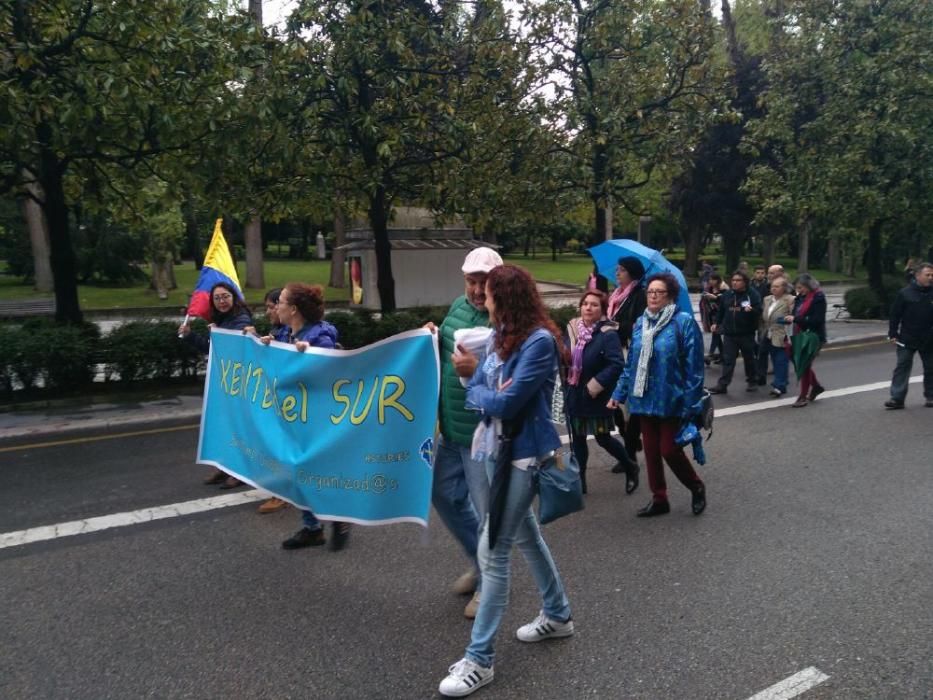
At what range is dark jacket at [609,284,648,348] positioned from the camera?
257 inches

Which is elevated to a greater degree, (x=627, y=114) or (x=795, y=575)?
(x=627, y=114)

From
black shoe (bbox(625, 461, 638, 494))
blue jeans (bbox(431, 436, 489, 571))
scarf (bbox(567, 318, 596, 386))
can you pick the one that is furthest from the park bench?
blue jeans (bbox(431, 436, 489, 571))

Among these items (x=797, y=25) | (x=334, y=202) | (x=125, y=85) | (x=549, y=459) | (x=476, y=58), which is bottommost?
(x=549, y=459)

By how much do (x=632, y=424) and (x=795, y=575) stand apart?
2012 mm

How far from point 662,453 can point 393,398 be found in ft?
7.49

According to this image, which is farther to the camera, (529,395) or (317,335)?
(317,335)

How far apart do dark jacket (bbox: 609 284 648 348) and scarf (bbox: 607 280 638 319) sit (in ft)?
0.08

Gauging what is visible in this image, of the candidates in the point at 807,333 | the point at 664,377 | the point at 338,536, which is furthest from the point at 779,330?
the point at 338,536

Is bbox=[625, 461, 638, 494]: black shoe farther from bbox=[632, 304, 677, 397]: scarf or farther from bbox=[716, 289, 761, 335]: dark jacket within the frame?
bbox=[716, 289, 761, 335]: dark jacket

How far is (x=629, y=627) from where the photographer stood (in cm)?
380

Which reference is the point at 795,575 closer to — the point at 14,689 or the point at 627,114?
the point at 14,689

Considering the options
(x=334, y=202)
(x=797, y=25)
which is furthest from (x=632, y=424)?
(x=797, y=25)

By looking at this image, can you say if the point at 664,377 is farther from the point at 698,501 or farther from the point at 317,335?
the point at 317,335

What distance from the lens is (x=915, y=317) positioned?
9.22 meters
